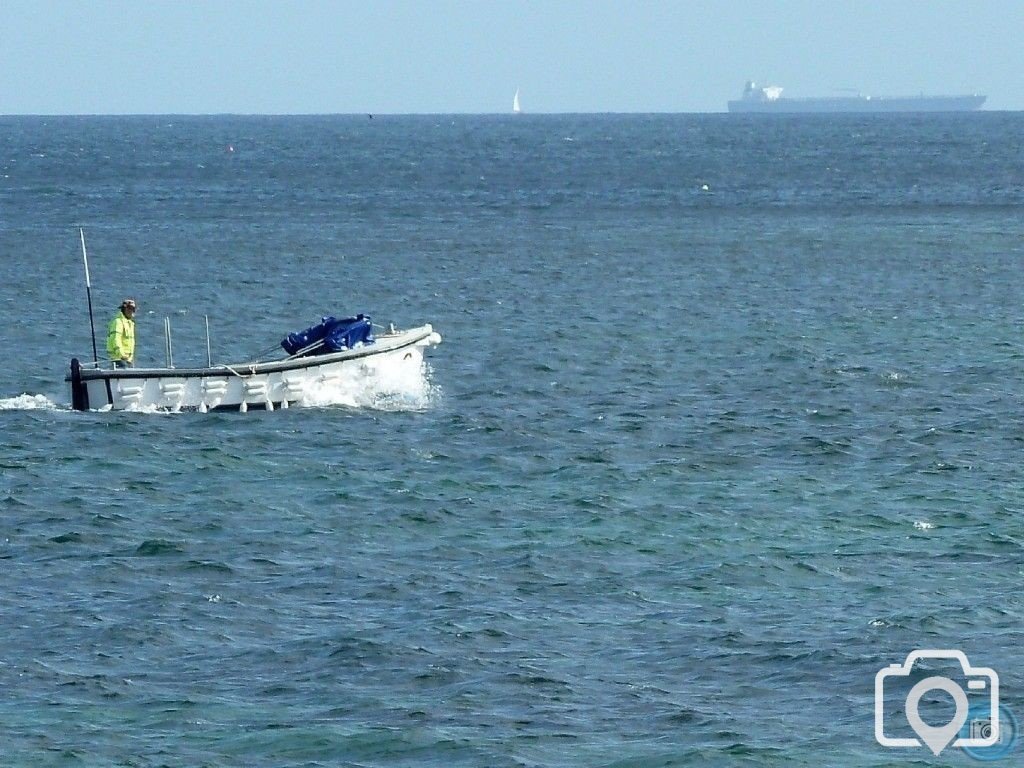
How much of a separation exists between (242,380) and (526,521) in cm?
843

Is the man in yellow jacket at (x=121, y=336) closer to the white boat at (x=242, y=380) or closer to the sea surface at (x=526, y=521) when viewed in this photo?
the white boat at (x=242, y=380)

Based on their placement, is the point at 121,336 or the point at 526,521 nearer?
the point at 526,521

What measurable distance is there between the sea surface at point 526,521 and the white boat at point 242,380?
38 cm

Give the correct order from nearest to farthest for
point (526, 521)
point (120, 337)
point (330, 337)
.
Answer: point (526, 521) < point (120, 337) < point (330, 337)

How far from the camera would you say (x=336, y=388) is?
30.7m

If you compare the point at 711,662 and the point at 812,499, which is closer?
the point at 711,662

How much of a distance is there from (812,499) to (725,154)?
116 m

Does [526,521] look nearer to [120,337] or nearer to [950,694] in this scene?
[950,694]

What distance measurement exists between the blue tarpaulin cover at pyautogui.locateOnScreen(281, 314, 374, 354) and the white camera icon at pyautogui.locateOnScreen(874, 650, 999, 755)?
15.1 m

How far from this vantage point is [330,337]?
30625 mm

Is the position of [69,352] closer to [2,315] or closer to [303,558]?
[2,315]

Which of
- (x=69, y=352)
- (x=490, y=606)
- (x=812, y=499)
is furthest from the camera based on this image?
(x=69, y=352)

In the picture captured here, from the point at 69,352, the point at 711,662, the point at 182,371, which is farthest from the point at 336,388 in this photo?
the point at 711,662

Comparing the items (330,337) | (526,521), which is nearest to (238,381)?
(330,337)
